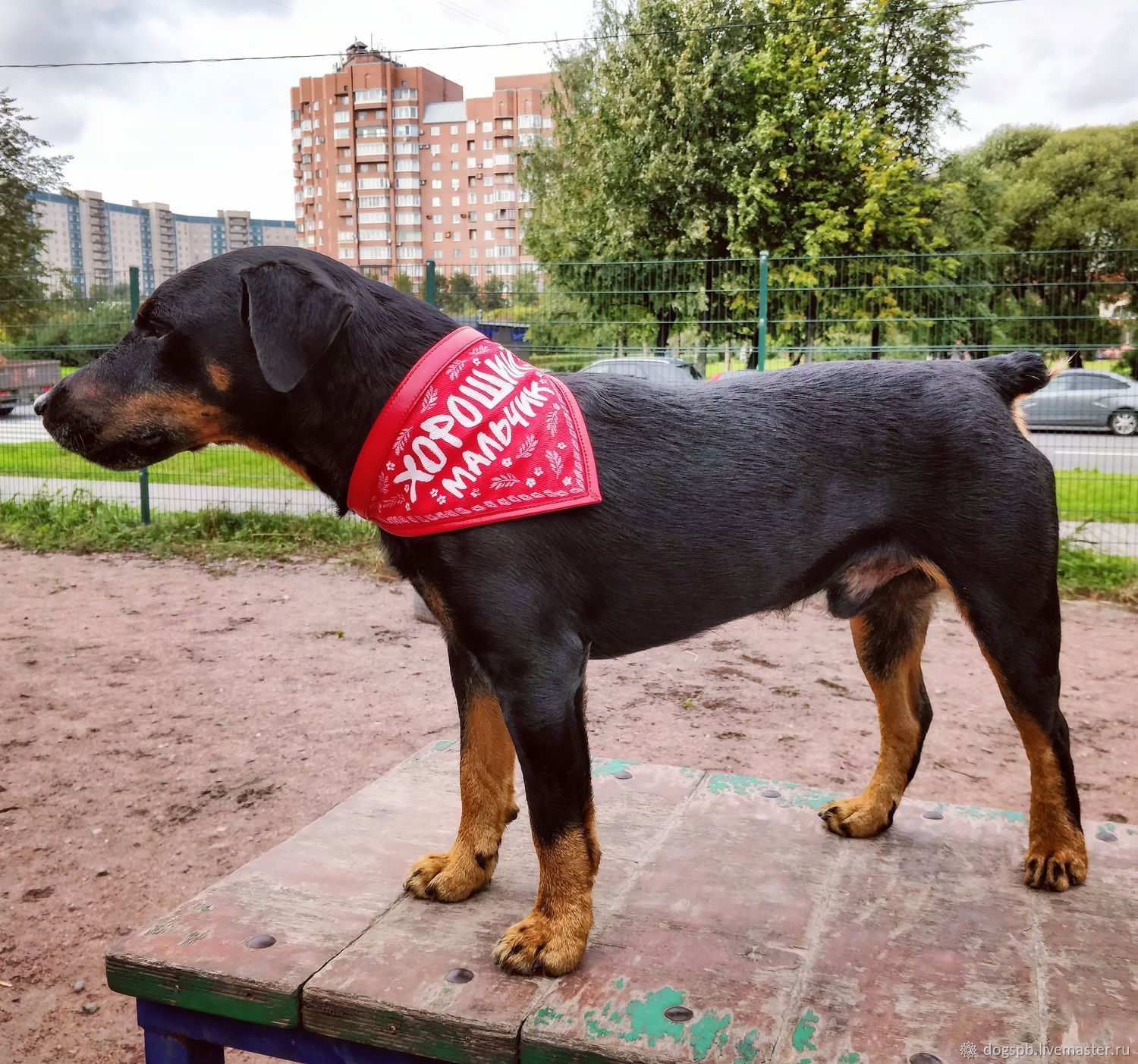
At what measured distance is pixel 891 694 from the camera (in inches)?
119

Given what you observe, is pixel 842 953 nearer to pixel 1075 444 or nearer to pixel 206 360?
pixel 206 360

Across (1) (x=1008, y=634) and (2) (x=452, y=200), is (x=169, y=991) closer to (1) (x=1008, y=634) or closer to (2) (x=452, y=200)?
(1) (x=1008, y=634)

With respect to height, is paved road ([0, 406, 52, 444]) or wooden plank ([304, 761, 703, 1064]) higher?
paved road ([0, 406, 52, 444])

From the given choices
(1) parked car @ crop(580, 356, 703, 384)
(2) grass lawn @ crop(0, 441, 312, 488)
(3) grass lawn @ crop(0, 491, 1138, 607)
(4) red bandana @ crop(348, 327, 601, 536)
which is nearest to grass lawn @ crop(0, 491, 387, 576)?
(3) grass lawn @ crop(0, 491, 1138, 607)

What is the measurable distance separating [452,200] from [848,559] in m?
119

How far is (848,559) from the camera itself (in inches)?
101

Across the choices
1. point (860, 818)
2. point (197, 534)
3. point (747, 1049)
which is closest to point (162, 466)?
point (197, 534)

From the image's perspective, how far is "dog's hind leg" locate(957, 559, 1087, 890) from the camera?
99.0 inches

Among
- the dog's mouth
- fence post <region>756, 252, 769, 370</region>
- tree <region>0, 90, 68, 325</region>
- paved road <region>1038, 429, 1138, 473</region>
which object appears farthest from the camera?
tree <region>0, 90, 68, 325</region>

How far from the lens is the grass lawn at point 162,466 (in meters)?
12.6

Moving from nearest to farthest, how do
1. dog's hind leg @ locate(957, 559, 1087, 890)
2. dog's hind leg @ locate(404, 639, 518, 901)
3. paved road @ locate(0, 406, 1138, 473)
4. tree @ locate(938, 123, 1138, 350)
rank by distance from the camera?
dog's hind leg @ locate(957, 559, 1087, 890) < dog's hind leg @ locate(404, 639, 518, 901) < paved road @ locate(0, 406, 1138, 473) < tree @ locate(938, 123, 1138, 350)

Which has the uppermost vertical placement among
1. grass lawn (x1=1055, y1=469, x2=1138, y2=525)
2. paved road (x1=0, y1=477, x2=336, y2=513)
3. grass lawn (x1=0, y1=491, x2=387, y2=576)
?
grass lawn (x1=1055, y1=469, x2=1138, y2=525)

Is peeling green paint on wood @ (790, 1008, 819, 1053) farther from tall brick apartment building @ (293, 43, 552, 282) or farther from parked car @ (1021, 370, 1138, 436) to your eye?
tall brick apartment building @ (293, 43, 552, 282)

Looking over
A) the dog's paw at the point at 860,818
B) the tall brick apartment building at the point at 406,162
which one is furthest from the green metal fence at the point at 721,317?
the tall brick apartment building at the point at 406,162
